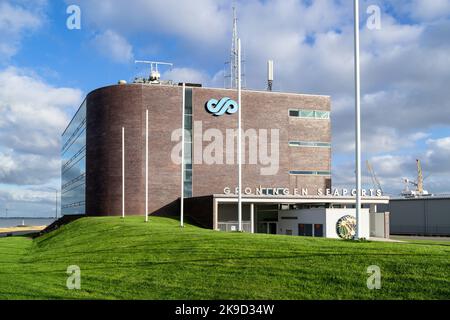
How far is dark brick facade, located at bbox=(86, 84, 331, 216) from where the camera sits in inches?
2559

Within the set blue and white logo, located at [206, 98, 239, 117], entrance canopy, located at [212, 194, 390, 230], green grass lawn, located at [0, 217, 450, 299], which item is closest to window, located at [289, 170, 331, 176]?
entrance canopy, located at [212, 194, 390, 230]

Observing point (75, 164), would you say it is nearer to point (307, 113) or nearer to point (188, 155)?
point (188, 155)

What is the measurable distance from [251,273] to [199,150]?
159 feet

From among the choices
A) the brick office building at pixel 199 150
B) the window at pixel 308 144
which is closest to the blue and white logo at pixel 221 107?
the brick office building at pixel 199 150

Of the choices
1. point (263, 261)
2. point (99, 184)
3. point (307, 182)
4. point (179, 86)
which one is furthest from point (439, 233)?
point (263, 261)

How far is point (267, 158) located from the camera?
68188 millimetres

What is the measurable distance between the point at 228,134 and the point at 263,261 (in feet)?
155

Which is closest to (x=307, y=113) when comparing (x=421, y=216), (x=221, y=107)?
(x=221, y=107)

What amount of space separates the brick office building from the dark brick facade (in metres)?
0.12

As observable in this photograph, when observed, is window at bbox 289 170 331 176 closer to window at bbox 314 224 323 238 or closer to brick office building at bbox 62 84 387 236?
brick office building at bbox 62 84 387 236

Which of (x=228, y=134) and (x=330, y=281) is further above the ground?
(x=228, y=134)

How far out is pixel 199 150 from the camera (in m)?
66.4

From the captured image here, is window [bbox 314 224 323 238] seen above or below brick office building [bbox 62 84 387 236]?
below

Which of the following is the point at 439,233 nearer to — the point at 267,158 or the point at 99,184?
the point at 267,158
